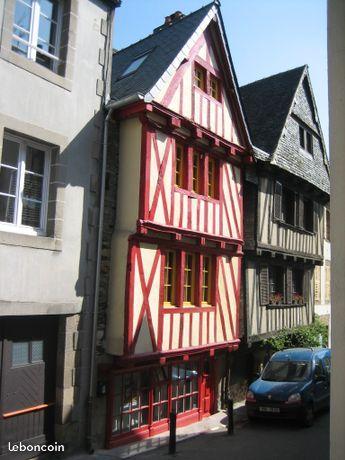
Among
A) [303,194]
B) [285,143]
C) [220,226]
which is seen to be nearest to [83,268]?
[220,226]

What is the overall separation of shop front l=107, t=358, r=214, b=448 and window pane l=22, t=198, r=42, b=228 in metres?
3.25

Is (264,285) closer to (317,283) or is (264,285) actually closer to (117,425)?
(117,425)

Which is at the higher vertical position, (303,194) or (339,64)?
(303,194)

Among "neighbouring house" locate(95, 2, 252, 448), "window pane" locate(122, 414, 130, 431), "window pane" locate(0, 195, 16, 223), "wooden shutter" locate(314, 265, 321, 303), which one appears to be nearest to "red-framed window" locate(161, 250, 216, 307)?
"neighbouring house" locate(95, 2, 252, 448)

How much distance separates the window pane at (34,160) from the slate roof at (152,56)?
2162 mm

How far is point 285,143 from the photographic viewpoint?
49.9 ft

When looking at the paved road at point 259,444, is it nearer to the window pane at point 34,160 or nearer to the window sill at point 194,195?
the window sill at point 194,195

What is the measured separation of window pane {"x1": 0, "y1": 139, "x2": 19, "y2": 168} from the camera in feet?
25.3

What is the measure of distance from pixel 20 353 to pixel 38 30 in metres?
5.57

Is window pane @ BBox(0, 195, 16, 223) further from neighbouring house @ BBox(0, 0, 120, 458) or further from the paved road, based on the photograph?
the paved road

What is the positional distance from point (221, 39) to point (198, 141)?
9.12ft

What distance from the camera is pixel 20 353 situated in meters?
7.68

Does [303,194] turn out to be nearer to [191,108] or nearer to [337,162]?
[191,108]

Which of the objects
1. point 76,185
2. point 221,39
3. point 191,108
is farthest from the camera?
point 221,39
